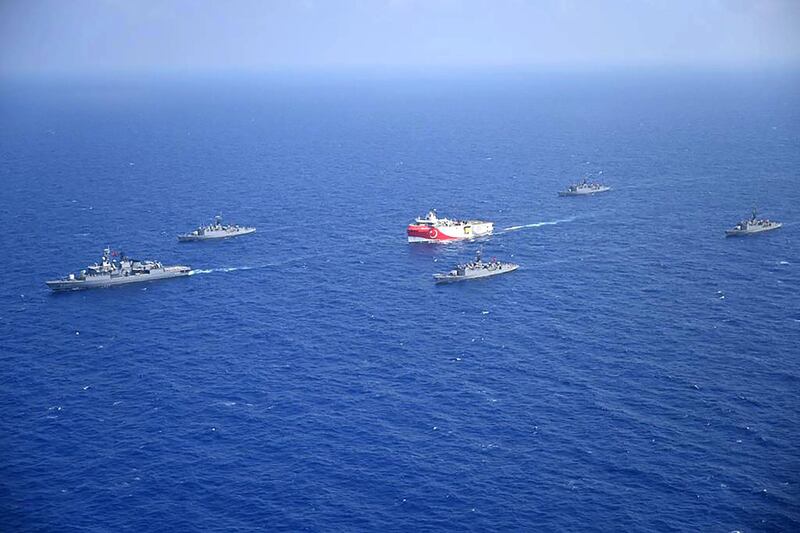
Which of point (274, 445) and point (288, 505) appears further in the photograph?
point (274, 445)

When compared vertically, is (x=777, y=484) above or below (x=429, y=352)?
below

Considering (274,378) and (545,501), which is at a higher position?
(274,378)

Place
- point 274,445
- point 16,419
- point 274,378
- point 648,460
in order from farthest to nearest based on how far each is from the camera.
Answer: point 274,378, point 16,419, point 274,445, point 648,460

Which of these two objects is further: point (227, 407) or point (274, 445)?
point (227, 407)

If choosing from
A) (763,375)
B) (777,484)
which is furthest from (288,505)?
(763,375)

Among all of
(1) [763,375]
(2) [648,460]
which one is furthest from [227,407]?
(1) [763,375]

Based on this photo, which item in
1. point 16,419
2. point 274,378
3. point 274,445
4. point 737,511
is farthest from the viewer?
Result: point 274,378

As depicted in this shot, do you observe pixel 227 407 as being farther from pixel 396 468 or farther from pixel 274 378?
pixel 396 468

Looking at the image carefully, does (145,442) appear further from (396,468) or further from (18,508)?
(396,468)

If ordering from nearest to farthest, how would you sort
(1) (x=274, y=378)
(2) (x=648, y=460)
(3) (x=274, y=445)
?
(2) (x=648, y=460), (3) (x=274, y=445), (1) (x=274, y=378)
